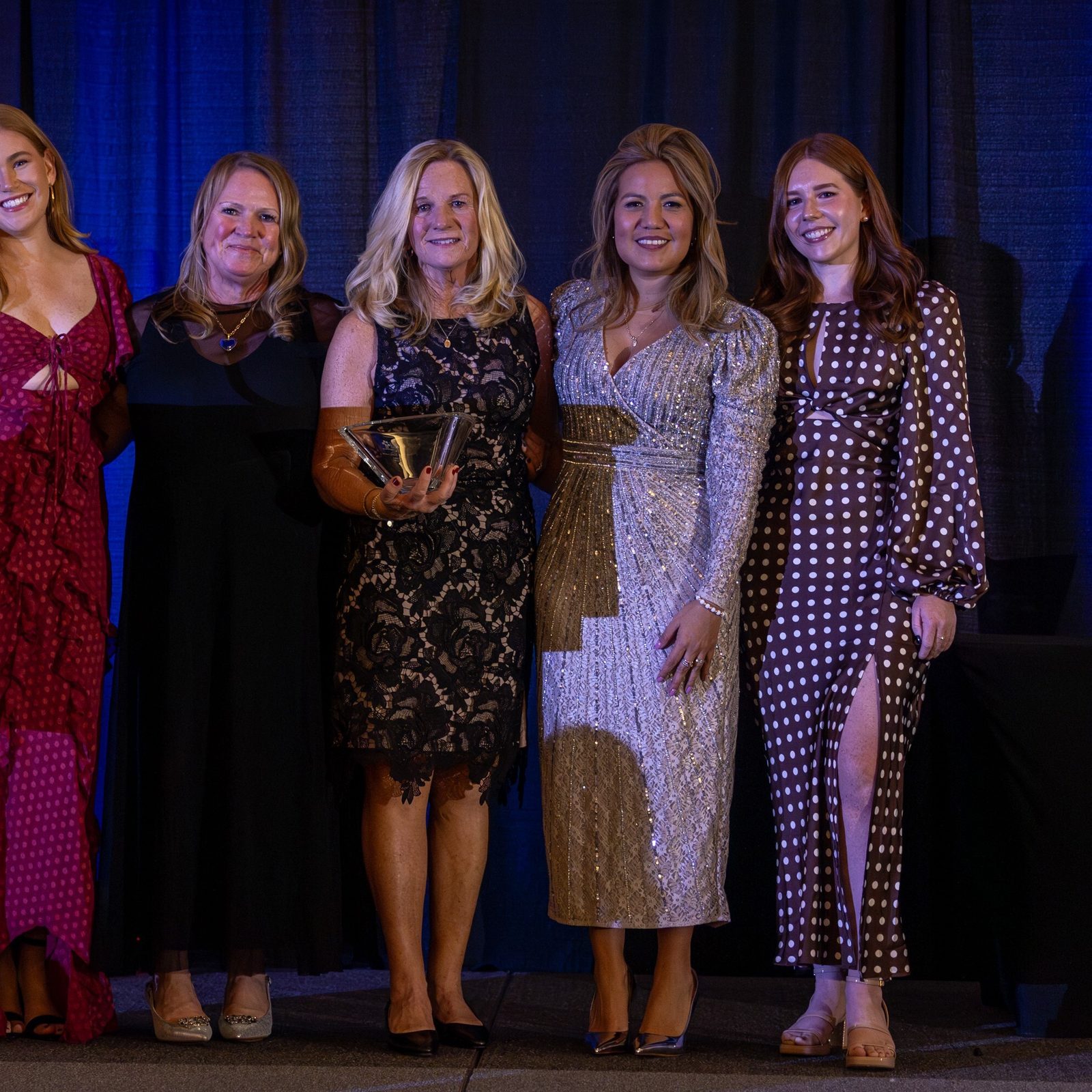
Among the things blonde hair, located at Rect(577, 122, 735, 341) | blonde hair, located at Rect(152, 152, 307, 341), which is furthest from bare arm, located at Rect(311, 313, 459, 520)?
blonde hair, located at Rect(577, 122, 735, 341)

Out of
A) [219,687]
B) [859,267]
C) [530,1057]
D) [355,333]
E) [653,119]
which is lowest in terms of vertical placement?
[530,1057]

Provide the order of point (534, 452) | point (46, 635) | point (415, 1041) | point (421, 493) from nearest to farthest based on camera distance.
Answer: point (421, 493)
point (415, 1041)
point (46, 635)
point (534, 452)

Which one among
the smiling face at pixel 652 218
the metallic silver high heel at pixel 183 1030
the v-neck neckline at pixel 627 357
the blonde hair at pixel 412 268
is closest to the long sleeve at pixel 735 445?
the v-neck neckline at pixel 627 357

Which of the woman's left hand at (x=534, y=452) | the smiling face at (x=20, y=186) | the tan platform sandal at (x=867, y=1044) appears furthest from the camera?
the woman's left hand at (x=534, y=452)

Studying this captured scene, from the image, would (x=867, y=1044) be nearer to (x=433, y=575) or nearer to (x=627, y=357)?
(x=433, y=575)

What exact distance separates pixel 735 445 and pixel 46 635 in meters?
1.44

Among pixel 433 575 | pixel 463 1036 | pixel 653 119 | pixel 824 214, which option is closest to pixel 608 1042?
pixel 463 1036

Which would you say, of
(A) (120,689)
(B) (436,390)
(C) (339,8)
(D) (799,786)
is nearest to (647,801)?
(D) (799,786)

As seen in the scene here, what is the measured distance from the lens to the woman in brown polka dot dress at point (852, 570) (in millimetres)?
2658

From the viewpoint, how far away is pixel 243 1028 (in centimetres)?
278

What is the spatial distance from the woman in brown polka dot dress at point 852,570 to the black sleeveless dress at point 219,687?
3.10 ft

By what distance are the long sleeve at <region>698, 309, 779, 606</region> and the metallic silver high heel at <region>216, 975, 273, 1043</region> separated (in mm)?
1265

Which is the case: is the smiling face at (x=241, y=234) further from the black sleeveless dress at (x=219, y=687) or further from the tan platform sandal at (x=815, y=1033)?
the tan platform sandal at (x=815, y=1033)

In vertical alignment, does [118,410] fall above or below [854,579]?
above
